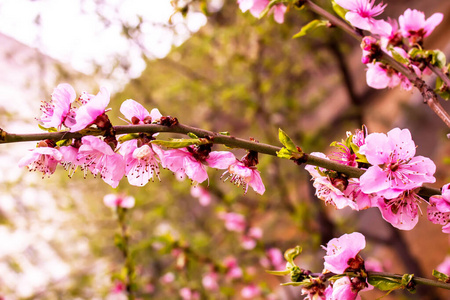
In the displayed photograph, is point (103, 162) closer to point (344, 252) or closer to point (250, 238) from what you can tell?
point (344, 252)

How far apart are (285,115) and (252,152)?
2.09 m

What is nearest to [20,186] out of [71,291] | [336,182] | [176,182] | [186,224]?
[71,291]

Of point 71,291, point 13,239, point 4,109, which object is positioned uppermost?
point 4,109

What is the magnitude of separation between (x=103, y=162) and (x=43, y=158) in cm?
10

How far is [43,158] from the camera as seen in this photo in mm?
641

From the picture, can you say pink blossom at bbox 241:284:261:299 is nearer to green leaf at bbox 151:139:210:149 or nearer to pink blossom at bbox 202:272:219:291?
pink blossom at bbox 202:272:219:291

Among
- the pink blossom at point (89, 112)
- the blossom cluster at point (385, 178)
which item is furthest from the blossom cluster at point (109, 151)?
the blossom cluster at point (385, 178)

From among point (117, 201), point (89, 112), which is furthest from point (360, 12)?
point (117, 201)

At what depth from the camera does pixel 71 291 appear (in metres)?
2.50

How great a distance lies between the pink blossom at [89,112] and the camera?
59cm

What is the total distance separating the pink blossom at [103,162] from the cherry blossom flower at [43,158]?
0.13ft

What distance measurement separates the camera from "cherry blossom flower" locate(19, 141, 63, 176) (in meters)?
0.59

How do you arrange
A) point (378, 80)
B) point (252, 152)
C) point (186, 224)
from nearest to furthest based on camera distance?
point (252, 152)
point (378, 80)
point (186, 224)

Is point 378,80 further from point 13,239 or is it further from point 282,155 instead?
point 13,239
